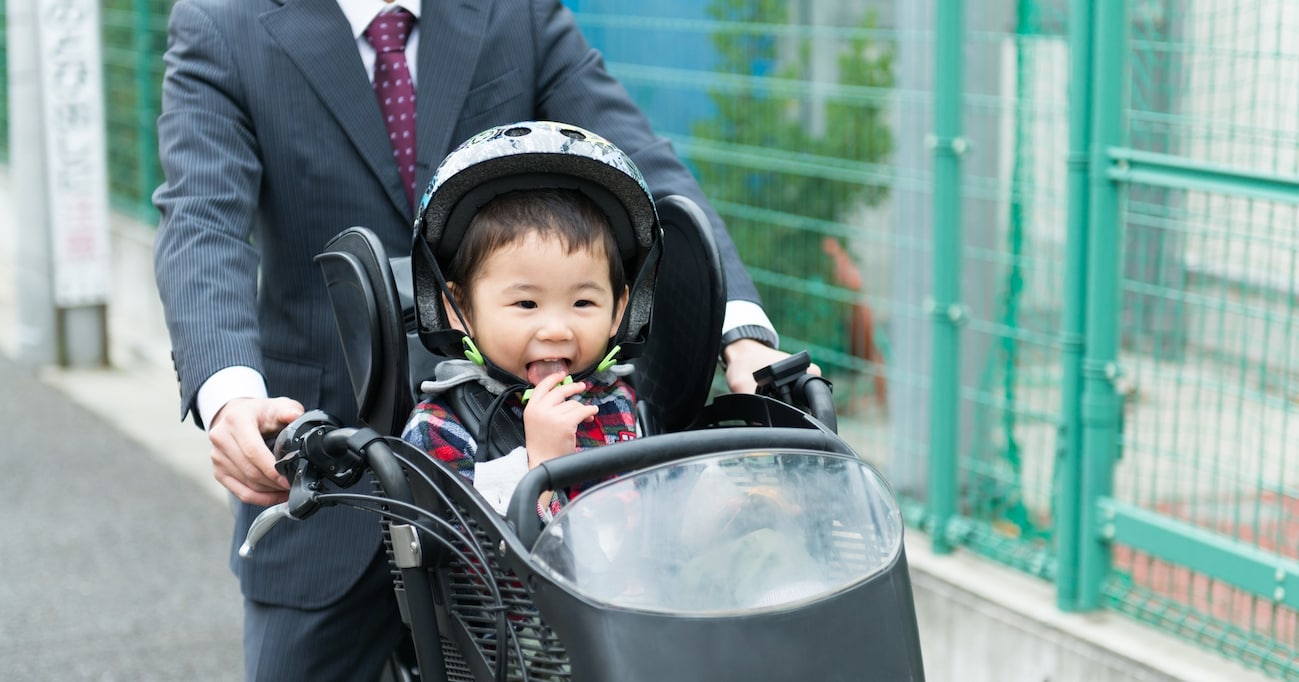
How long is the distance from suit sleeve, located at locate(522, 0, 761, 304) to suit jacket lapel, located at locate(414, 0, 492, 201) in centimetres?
15

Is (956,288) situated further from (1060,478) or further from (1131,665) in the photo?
(1131,665)

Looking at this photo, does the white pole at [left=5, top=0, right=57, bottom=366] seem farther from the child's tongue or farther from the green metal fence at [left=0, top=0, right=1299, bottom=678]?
the child's tongue

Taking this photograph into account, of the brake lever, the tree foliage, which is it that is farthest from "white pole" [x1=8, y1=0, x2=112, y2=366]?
the brake lever

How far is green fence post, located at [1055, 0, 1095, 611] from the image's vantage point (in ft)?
12.6

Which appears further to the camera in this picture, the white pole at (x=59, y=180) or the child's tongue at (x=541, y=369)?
the white pole at (x=59, y=180)

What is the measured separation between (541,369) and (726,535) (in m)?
0.53

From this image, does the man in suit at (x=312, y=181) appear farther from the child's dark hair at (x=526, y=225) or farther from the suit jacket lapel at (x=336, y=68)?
the child's dark hair at (x=526, y=225)

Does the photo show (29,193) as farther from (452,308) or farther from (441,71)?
(452,308)

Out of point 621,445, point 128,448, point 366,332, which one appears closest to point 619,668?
point 621,445

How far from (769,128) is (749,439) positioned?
326cm

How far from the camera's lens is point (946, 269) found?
14.4 feet

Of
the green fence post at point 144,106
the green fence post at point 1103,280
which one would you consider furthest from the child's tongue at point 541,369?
the green fence post at point 144,106

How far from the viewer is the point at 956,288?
439cm

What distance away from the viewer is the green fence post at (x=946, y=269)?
4.30 metres
